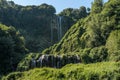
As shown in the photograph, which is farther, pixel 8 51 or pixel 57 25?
pixel 57 25

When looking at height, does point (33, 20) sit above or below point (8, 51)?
above

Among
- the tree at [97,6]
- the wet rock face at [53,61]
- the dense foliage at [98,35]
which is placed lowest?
the wet rock face at [53,61]

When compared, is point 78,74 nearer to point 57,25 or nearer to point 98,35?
point 98,35

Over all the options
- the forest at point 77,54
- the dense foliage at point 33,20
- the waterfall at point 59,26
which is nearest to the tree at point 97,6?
the forest at point 77,54

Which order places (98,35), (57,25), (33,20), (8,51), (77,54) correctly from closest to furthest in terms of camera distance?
(77,54) < (8,51) < (98,35) < (57,25) < (33,20)

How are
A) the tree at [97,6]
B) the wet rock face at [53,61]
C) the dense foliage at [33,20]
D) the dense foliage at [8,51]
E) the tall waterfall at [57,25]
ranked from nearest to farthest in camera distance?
the wet rock face at [53,61]
the dense foliage at [8,51]
the tree at [97,6]
the dense foliage at [33,20]
the tall waterfall at [57,25]

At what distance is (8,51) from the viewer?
37812mm

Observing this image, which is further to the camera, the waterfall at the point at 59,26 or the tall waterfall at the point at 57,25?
the tall waterfall at the point at 57,25

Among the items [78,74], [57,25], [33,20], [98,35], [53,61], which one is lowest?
[53,61]

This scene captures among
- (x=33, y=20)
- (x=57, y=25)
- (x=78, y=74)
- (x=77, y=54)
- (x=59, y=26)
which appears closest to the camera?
(x=78, y=74)

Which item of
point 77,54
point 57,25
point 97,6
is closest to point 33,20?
point 57,25

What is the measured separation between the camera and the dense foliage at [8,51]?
35850 millimetres

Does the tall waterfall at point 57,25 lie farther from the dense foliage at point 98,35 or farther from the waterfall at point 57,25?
the dense foliage at point 98,35

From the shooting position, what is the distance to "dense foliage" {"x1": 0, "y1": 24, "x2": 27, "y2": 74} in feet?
118
